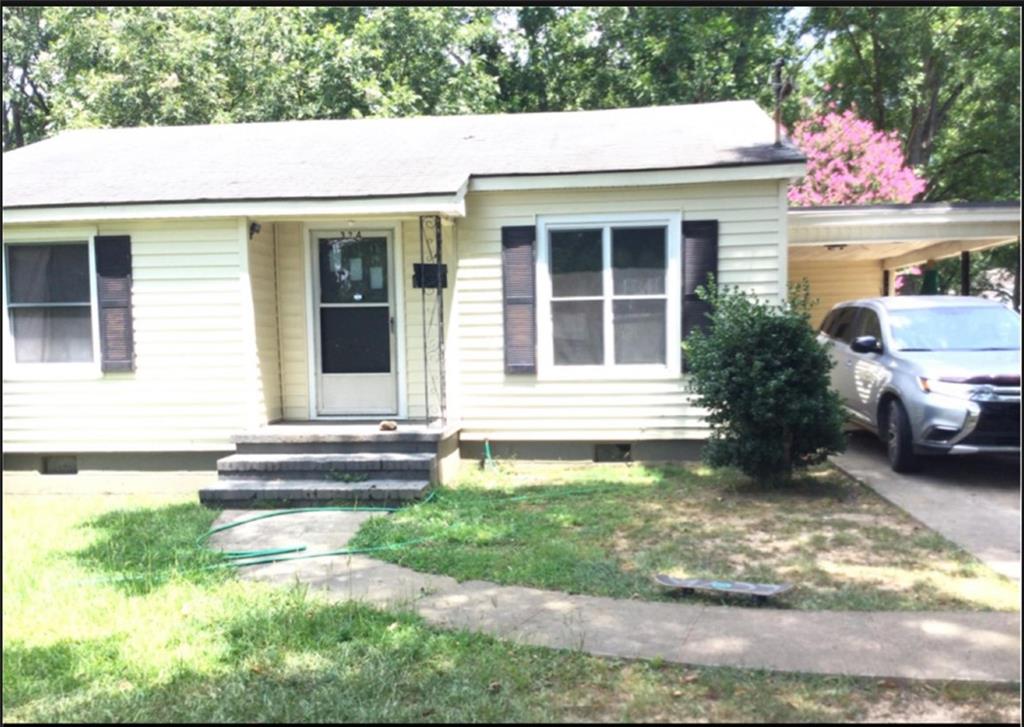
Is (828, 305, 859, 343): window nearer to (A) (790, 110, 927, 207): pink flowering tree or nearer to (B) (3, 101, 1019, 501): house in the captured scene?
(B) (3, 101, 1019, 501): house

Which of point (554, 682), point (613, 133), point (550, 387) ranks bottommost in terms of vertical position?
point (554, 682)

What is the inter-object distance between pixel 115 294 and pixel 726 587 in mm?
6989

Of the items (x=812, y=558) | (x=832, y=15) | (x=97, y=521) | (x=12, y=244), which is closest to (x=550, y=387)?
(x=812, y=558)

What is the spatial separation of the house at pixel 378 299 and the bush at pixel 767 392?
3.99ft

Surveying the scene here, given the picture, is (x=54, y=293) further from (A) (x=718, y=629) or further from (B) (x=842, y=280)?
(B) (x=842, y=280)

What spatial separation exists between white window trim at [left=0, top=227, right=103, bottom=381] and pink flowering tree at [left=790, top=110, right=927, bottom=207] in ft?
44.8

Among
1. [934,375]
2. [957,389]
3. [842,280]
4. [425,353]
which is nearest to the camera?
[957,389]

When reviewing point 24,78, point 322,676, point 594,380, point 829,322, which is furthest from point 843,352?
point 24,78

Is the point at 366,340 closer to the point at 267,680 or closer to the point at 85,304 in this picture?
the point at 85,304

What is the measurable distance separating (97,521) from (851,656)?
6.01 meters

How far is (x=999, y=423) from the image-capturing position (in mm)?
6891

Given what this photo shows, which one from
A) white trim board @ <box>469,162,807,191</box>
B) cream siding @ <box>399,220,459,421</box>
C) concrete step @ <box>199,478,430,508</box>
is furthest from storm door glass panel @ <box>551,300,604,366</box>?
concrete step @ <box>199,478,430,508</box>

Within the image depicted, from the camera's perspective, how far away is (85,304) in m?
8.55

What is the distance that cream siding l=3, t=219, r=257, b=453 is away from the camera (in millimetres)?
8367
